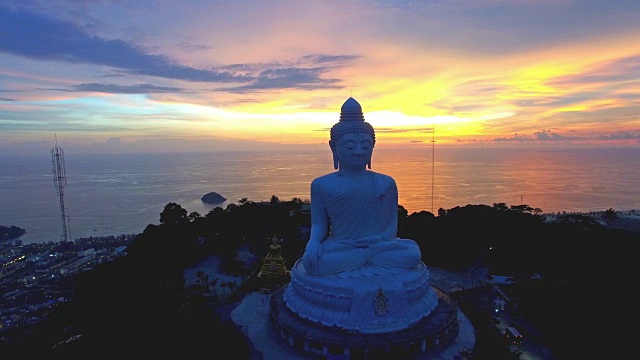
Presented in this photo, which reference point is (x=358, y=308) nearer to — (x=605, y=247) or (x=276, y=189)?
(x=605, y=247)

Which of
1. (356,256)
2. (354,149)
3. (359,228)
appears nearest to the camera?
(356,256)

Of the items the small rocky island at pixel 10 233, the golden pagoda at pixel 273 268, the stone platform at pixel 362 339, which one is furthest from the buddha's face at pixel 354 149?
the small rocky island at pixel 10 233

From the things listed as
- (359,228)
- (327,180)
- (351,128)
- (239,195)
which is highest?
(351,128)

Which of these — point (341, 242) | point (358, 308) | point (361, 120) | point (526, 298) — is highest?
point (361, 120)

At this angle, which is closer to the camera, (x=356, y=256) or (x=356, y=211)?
(x=356, y=256)

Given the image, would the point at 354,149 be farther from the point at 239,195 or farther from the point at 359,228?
the point at 239,195

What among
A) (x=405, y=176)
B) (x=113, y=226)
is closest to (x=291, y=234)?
(x=113, y=226)

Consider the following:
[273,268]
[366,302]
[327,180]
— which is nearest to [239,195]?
[273,268]
